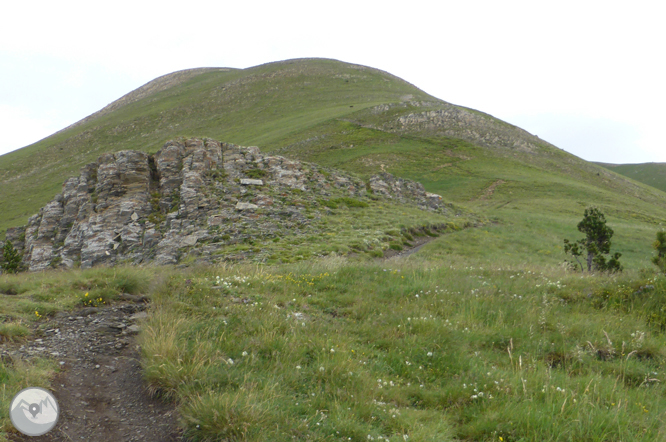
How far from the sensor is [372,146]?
67.2 metres

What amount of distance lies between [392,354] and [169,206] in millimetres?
22274

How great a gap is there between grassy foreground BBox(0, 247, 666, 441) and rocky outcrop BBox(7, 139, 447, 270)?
11.5 m

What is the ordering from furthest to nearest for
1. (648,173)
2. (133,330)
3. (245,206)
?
(648,173), (245,206), (133,330)

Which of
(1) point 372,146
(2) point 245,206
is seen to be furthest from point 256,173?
(1) point 372,146

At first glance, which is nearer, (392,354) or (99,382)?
(99,382)

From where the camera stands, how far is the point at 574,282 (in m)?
8.46

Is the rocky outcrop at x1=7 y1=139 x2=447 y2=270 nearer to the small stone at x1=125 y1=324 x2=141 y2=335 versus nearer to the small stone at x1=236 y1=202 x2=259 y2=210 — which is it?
the small stone at x1=236 y1=202 x2=259 y2=210

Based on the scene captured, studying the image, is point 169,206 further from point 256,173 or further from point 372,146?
point 372,146

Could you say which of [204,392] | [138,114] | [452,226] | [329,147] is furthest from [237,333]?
[138,114]

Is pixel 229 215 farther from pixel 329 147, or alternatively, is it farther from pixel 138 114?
pixel 138 114

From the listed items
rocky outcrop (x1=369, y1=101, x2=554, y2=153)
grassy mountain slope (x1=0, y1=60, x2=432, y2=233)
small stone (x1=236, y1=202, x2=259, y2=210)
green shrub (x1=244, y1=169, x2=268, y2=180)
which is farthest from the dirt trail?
rocky outcrop (x1=369, y1=101, x2=554, y2=153)

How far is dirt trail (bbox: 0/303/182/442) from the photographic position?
3.89m

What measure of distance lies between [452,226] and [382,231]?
33.2 ft

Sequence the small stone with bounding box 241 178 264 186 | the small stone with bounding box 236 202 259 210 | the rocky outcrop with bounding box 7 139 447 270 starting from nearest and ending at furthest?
the rocky outcrop with bounding box 7 139 447 270 < the small stone with bounding box 236 202 259 210 < the small stone with bounding box 241 178 264 186
